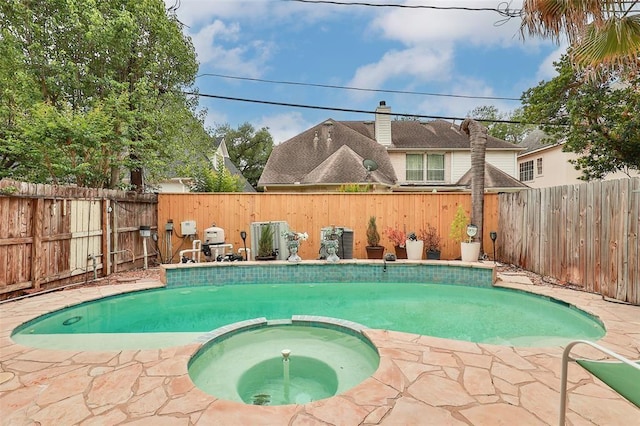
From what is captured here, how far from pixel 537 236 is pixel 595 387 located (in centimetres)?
506

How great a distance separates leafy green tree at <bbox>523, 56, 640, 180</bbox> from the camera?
9430 millimetres

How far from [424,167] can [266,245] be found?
1150 cm

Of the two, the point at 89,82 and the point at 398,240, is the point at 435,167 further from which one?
the point at 89,82

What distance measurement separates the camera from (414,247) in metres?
8.22

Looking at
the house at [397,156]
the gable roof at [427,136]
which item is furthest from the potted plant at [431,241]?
the gable roof at [427,136]

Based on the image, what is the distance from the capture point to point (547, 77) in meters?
11.4

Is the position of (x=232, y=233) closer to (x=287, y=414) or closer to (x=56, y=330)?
(x=56, y=330)

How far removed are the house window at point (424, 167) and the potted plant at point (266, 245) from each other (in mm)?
10821

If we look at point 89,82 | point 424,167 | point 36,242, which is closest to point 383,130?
point 424,167

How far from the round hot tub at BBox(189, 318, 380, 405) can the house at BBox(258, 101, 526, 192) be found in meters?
11.0

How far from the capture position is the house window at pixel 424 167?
1702 cm

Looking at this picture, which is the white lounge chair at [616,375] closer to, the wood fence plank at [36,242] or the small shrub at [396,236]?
the wood fence plank at [36,242]

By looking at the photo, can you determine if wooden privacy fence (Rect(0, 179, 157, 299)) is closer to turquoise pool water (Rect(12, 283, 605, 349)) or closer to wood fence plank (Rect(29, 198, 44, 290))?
wood fence plank (Rect(29, 198, 44, 290))

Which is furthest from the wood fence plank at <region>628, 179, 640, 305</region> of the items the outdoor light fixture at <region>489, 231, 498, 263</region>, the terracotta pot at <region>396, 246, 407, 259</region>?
the terracotta pot at <region>396, 246, 407, 259</region>
